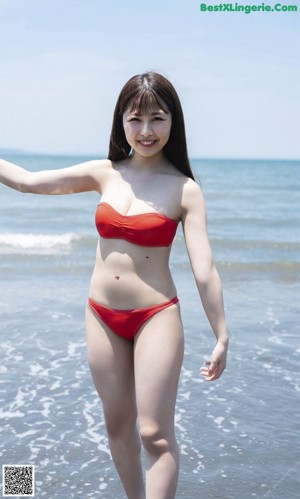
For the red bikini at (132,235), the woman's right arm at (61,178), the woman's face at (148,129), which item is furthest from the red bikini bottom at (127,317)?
the woman's face at (148,129)

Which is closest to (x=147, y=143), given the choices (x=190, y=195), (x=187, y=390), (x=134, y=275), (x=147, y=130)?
(x=147, y=130)

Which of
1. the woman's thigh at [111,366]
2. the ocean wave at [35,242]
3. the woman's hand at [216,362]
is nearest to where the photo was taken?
the woman's hand at [216,362]

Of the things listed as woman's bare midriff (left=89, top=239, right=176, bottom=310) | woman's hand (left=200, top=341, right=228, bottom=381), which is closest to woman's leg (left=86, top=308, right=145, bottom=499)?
woman's bare midriff (left=89, top=239, right=176, bottom=310)

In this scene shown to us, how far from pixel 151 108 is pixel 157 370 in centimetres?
105

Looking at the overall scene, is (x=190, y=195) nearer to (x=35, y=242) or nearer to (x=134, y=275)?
(x=134, y=275)

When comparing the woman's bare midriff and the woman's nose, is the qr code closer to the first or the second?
the woman's bare midriff

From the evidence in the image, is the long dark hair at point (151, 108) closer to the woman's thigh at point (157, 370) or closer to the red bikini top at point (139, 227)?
the red bikini top at point (139, 227)

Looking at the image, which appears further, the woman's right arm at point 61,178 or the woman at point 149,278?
the woman's right arm at point 61,178

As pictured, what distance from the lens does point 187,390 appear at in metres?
5.99

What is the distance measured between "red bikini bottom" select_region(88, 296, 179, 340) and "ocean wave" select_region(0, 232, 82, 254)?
10.5 m

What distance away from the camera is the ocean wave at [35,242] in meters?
14.3

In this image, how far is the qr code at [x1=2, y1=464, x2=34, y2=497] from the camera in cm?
442

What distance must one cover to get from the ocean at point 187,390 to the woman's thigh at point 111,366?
1.19 metres

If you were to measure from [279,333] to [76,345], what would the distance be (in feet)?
6.52
